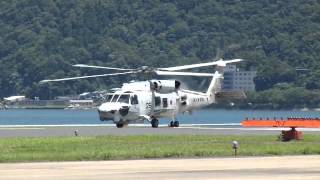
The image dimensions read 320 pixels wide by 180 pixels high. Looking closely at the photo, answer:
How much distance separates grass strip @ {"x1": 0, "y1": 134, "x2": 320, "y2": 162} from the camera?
4375 centimetres

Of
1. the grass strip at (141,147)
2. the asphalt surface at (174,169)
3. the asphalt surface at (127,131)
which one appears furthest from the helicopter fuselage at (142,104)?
the asphalt surface at (174,169)

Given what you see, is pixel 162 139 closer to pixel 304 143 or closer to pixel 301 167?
pixel 304 143

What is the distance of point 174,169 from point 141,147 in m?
11.0

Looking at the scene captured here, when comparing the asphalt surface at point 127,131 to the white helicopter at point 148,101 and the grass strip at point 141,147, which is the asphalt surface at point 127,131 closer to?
the white helicopter at point 148,101

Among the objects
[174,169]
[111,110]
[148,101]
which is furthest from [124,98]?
[174,169]

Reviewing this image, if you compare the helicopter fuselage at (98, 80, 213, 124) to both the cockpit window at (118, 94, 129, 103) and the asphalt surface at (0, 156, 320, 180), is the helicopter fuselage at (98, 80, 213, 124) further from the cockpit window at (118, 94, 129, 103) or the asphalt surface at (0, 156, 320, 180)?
the asphalt surface at (0, 156, 320, 180)

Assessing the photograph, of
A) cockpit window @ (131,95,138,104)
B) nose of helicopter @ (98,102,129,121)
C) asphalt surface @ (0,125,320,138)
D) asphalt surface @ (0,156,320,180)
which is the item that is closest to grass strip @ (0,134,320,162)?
asphalt surface @ (0,156,320,180)

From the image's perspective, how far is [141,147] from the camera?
159 feet

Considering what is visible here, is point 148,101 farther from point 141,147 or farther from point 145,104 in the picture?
point 141,147

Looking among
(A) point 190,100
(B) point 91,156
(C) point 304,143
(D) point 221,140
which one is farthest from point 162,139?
(A) point 190,100

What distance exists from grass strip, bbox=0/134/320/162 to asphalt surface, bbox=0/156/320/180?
2111 mm

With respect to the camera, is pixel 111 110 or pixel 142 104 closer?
pixel 111 110

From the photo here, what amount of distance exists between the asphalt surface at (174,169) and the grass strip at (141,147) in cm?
211

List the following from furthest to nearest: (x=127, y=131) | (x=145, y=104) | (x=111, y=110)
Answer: (x=145, y=104), (x=111, y=110), (x=127, y=131)
